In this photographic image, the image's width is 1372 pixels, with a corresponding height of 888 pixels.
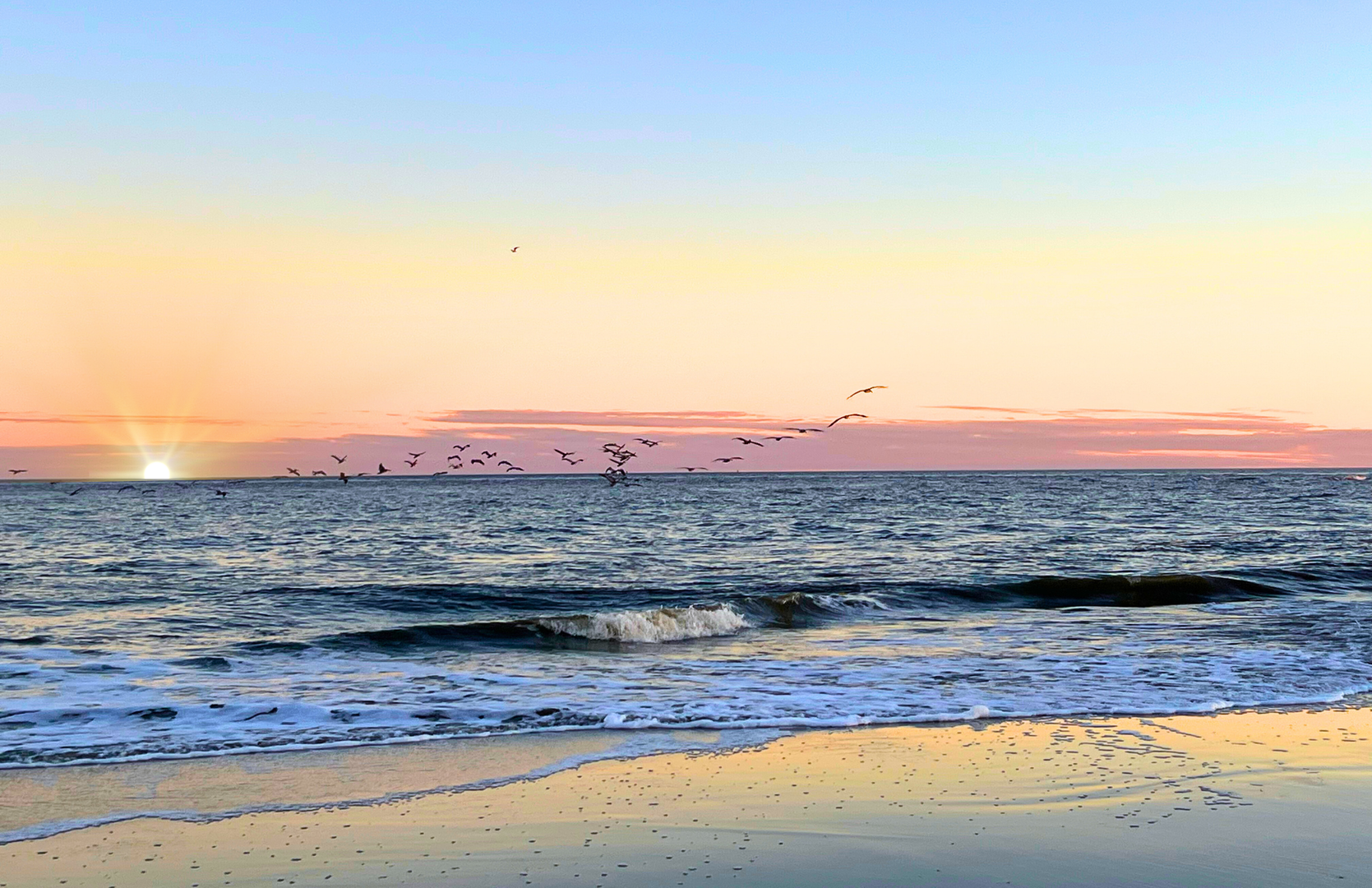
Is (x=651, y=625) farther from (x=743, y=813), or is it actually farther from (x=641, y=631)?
(x=743, y=813)

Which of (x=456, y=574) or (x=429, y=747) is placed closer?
(x=429, y=747)

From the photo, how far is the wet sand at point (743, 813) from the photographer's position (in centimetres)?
731

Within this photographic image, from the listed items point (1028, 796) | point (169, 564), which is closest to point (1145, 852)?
point (1028, 796)

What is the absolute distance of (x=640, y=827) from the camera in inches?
324

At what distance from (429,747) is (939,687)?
21.2 feet

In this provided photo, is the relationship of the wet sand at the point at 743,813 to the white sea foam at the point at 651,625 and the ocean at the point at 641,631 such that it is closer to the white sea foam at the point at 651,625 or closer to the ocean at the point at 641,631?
the ocean at the point at 641,631

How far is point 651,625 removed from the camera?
870 inches

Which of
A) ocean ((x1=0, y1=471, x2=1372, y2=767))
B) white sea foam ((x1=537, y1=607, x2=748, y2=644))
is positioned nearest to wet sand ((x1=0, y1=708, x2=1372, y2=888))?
ocean ((x1=0, y1=471, x2=1372, y2=767))

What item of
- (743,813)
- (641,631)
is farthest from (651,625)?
(743,813)

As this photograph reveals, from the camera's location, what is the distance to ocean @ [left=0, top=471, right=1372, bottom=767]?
12945 millimetres

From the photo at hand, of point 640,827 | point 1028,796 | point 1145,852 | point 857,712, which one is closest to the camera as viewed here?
point 1145,852

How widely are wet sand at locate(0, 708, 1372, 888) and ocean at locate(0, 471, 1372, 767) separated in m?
1.26

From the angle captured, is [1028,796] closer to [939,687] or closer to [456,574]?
[939,687]

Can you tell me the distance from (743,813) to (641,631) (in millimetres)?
13364
